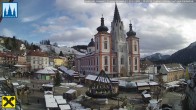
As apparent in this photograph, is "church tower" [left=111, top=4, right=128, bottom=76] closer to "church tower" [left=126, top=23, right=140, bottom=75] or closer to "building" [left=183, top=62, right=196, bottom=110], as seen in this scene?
"church tower" [left=126, top=23, right=140, bottom=75]

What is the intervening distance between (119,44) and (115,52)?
2.15m

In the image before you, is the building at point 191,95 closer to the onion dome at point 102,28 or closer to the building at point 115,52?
the building at point 115,52

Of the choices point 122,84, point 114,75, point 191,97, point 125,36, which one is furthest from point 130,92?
point 191,97

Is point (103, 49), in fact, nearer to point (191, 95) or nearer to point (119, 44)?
point (119, 44)

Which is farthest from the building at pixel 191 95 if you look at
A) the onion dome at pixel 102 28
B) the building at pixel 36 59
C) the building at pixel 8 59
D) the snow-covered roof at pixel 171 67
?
the building at pixel 36 59

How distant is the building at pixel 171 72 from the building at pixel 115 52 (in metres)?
6.62

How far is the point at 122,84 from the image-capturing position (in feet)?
154

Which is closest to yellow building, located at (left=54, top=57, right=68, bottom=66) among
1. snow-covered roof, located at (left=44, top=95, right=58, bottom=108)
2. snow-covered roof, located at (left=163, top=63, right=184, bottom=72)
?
snow-covered roof, located at (left=163, top=63, right=184, bottom=72)

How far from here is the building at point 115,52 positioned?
59.9m

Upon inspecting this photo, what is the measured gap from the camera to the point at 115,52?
208 feet

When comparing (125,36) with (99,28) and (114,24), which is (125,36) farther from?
(99,28)

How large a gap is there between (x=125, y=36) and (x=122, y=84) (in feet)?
67.8

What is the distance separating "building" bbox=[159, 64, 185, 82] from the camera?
206 feet

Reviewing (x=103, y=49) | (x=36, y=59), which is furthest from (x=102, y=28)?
(x=36, y=59)
